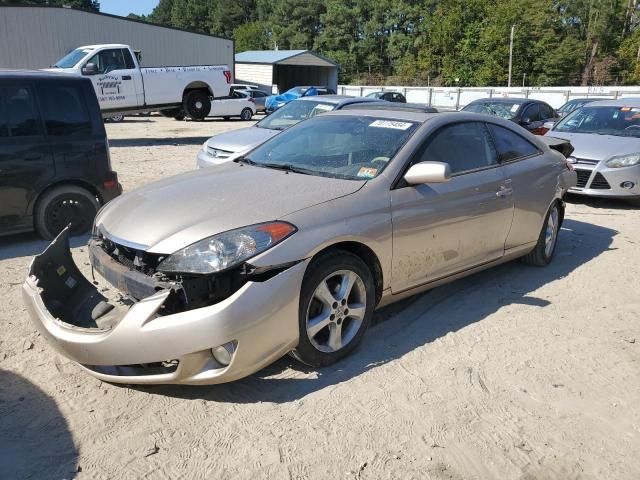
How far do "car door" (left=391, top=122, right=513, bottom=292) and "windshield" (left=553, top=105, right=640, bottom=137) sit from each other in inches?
239

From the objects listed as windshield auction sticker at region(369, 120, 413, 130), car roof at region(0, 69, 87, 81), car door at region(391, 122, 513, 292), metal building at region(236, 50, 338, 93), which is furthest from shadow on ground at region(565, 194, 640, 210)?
metal building at region(236, 50, 338, 93)

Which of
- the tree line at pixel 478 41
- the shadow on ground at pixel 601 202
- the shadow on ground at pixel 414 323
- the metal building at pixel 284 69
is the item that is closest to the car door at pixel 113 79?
the shadow on ground at pixel 601 202

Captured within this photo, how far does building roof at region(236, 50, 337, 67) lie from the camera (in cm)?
5016

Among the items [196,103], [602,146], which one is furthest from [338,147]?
[196,103]

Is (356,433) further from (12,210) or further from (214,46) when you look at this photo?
(214,46)

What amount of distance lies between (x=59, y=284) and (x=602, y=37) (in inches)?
2725

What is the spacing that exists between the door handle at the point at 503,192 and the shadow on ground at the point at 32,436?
12.0 feet

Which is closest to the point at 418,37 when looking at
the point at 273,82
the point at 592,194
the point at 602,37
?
the point at 602,37

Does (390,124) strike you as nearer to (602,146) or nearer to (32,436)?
(32,436)

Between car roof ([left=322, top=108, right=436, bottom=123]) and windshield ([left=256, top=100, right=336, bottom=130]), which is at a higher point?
car roof ([left=322, top=108, right=436, bottom=123])

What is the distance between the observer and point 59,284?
3.65 metres

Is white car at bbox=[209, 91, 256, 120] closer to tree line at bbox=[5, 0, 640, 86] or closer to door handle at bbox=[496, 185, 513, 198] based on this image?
door handle at bbox=[496, 185, 513, 198]

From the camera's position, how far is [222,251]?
10.1ft

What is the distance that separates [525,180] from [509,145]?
36 cm
